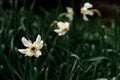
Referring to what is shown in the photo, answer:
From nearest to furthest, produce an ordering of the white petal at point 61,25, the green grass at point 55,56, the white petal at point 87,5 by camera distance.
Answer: the green grass at point 55,56
the white petal at point 61,25
the white petal at point 87,5

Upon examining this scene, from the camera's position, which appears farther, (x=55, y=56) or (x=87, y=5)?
(x=55, y=56)

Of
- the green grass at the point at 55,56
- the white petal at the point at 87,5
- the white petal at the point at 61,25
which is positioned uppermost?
the white petal at the point at 87,5

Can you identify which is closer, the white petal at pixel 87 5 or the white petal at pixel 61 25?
the white petal at pixel 61 25

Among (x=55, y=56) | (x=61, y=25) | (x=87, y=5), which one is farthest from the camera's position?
(x=55, y=56)

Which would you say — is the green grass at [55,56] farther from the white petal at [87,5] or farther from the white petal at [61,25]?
the white petal at [87,5]

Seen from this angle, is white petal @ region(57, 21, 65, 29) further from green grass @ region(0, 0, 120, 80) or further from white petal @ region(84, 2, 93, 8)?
white petal @ region(84, 2, 93, 8)

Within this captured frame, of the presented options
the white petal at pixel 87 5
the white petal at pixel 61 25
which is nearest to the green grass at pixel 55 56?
the white petal at pixel 61 25

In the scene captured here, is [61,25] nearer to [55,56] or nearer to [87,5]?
[87,5]

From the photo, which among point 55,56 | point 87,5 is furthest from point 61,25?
point 55,56
